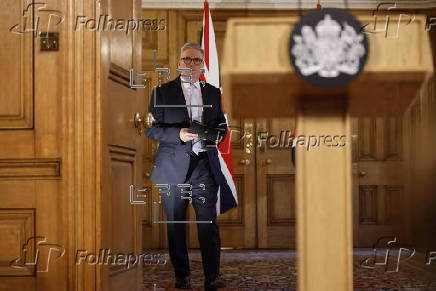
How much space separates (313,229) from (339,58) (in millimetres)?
289

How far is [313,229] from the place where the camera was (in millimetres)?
1052

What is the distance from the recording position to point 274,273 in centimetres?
420

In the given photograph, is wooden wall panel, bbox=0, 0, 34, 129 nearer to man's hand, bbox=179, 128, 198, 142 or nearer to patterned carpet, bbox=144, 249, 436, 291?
man's hand, bbox=179, 128, 198, 142

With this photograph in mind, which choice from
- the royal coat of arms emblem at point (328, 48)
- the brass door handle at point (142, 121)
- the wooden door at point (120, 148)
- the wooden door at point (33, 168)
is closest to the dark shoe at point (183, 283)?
the wooden door at point (120, 148)

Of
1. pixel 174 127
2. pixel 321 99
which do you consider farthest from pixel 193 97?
pixel 321 99

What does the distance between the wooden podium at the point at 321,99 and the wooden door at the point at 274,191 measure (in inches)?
171

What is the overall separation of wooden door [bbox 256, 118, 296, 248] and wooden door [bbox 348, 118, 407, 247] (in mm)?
568

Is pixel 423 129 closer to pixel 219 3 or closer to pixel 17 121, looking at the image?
pixel 219 3

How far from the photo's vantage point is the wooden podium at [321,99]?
0.98 m

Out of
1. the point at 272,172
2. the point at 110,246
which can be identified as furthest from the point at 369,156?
the point at 110,246

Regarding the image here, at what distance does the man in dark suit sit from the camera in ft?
11.2

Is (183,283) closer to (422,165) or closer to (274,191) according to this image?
(274,191)

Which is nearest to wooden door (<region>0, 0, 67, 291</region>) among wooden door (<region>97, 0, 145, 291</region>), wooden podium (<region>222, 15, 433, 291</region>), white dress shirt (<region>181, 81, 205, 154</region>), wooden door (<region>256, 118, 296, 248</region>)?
wooden door (<region>97, 0, 145, 291</region>)

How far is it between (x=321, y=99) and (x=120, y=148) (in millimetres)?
1239
